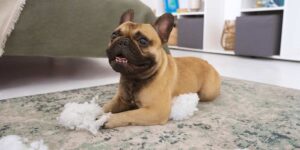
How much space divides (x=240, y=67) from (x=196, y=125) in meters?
1.39

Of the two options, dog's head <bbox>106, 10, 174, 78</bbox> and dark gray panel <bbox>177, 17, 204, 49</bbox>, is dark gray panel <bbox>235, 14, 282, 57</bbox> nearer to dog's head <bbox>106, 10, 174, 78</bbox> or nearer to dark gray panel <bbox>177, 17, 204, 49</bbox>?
dark gray panel <bbox>177, 17, 204, 49</bbox>

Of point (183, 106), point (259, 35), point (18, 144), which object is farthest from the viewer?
point (259, 35)

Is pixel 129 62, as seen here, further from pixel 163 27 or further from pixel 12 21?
pixel 12 21

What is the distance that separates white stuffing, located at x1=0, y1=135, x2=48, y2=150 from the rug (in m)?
0.03

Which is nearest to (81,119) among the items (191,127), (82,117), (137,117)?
(82,117)

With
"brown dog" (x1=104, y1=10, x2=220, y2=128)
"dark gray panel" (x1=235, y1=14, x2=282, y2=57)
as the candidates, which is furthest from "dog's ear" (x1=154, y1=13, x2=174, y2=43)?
"dark gray panel" (x1=235, y1=14, x2=282, y2=57)

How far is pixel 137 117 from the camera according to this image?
2.81ft

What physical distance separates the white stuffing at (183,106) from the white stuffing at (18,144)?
16.3 inches

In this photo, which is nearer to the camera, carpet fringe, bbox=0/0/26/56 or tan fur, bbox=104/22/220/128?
tan fur, bbox=104/22/220/128

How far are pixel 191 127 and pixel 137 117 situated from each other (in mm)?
171

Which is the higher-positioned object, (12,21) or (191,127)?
(12,21)

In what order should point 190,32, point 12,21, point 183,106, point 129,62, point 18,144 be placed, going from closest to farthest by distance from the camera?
point 18,144 → point 129,62 → point 183,106 → point 12,21 → point 190,32

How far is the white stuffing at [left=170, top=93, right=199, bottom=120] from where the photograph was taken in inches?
37.4

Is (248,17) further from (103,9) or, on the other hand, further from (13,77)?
(13,77)
